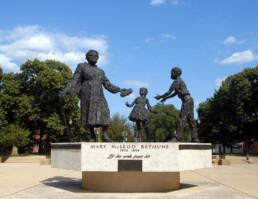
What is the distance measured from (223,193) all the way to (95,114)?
4.17 m

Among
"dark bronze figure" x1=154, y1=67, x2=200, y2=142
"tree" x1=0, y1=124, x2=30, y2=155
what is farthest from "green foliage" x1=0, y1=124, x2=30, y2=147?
"dark bronze figure" x1=154, y1=67, x2=200, y2=142

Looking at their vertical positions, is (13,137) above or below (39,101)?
below

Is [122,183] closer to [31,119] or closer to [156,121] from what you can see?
[31,119]

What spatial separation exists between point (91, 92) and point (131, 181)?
2793 mm

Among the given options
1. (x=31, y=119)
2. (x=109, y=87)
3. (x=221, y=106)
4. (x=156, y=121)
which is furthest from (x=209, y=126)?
(x=109, y=87)

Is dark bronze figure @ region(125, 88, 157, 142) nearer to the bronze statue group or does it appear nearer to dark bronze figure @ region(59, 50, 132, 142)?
the bronze statue group

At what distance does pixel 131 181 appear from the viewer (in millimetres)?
8203

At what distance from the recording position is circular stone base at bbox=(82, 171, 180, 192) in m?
8.20

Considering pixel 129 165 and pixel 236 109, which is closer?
pixel 129 165

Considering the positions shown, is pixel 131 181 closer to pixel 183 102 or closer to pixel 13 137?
pixel 183 102

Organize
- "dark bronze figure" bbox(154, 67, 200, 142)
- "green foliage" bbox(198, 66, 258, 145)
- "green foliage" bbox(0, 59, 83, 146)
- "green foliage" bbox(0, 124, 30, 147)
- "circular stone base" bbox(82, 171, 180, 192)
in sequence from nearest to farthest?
1. "circular stone base" bbox(82, 171, 180, 192)
2. "dark bronze figure" bbox(154, 67, 200, 142)
3. "green foliage" bbox(0, 124, 30, 147)
4. "green foliage" bbox(0, 59, 83, 146)
5. "green foliage" bbox(198, 66, 258, 145)

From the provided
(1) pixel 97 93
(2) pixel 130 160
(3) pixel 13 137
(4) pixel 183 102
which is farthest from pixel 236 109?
(2) pixel 130 160

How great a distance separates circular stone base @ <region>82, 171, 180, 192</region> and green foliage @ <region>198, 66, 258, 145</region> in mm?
30208

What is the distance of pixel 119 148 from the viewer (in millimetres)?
7578
